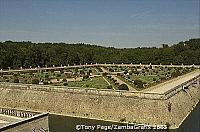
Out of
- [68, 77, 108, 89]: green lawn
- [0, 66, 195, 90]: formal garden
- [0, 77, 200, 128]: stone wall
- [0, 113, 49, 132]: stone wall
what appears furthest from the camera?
[0, 66, 195, 90]: formal garden

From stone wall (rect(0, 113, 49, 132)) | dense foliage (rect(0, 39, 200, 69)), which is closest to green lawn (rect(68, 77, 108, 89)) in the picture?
stone wall (rect(0, 113, 49, 132))

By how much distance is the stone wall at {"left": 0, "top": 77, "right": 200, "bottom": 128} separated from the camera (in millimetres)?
23611

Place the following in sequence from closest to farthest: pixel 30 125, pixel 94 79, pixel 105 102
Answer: pixel 30 125 < pixel 105 102 < pixel 94 79

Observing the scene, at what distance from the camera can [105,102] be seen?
25812mm

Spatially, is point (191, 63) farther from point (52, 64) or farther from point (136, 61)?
point (52, 64)

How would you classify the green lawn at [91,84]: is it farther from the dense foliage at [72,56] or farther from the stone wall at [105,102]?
the dense foliage at [72,56]

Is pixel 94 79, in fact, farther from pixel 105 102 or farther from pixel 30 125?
pixel 30 125

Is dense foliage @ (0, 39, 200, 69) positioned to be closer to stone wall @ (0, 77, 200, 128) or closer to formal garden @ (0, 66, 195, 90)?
formal garden @ (0, 66, 195, 90)

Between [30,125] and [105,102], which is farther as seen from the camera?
[105,102]

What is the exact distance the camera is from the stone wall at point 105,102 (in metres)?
23.6

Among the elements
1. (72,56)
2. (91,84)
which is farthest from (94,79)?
(72,56)

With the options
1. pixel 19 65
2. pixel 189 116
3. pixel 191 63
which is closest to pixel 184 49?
pixel 191 63

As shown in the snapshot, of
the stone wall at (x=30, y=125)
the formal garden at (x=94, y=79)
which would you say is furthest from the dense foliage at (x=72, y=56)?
the stone wall at (x=30, y=125)

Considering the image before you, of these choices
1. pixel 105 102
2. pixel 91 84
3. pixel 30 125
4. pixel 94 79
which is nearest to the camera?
pixel 30 125
